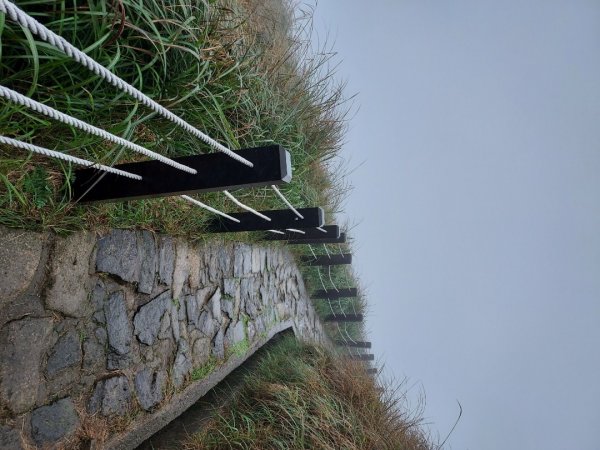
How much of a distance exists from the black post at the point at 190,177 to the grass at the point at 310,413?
54.5 inches

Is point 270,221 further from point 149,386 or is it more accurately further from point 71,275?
point 71,275

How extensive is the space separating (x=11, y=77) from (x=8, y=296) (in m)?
0.65

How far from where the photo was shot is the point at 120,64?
45.1 inches

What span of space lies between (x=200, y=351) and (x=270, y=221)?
85cm

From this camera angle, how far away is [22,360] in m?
1.30

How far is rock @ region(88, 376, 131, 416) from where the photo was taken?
163cm

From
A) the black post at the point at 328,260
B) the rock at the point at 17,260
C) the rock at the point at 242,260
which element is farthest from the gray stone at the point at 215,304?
the black post at the point at 328,260

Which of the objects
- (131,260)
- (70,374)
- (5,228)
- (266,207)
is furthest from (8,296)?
(266,207)

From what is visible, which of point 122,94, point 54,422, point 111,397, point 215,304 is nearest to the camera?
point 122,94

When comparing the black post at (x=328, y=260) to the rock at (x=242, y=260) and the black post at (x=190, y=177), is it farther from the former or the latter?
the black post at (x=190, y=177)

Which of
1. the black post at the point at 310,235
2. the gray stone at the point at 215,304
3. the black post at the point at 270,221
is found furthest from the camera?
the black post at the point at 310,235

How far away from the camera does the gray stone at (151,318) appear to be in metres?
1.86

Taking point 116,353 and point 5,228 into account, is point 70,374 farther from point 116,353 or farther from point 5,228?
point 5,228

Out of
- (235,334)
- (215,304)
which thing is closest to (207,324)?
(215,304)
